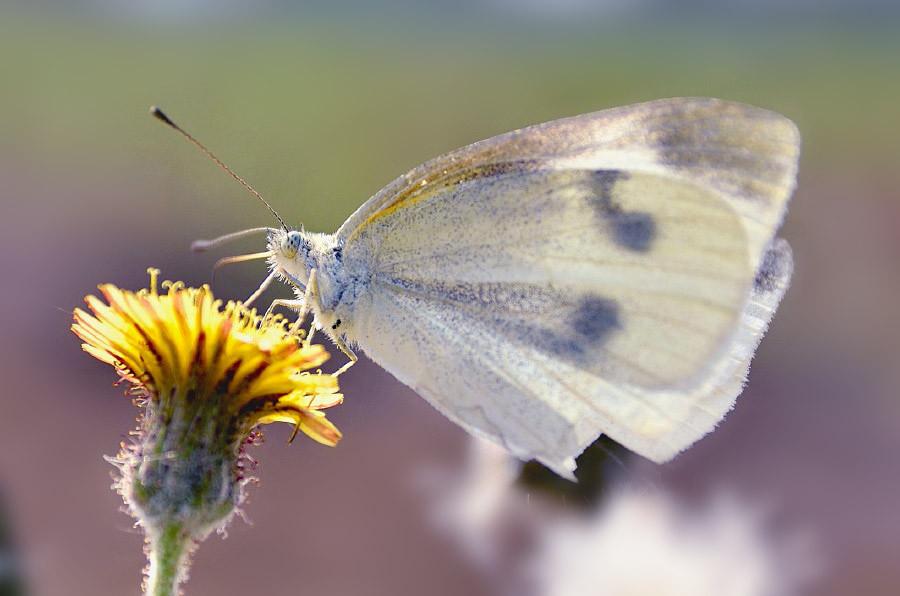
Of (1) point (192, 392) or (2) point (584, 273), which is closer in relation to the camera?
(1) point (192, 392)

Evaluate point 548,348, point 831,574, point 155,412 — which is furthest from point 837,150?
point 155,412

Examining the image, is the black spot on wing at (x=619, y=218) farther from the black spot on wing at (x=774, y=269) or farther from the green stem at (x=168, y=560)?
the green stem at (x=168, y=560)

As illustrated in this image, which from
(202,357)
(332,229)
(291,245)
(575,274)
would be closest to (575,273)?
(575,274)

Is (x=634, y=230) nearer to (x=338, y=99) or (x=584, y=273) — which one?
(x=584, y=273)

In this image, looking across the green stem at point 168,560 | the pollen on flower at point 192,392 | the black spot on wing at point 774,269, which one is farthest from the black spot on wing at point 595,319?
the green stem at point 168,560

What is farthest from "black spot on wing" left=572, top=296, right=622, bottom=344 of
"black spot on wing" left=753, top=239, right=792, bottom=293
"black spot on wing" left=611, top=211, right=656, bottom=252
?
"black spot on wing" left=753, top=239, right=792, bottom=293

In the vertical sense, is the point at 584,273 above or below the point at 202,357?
above
